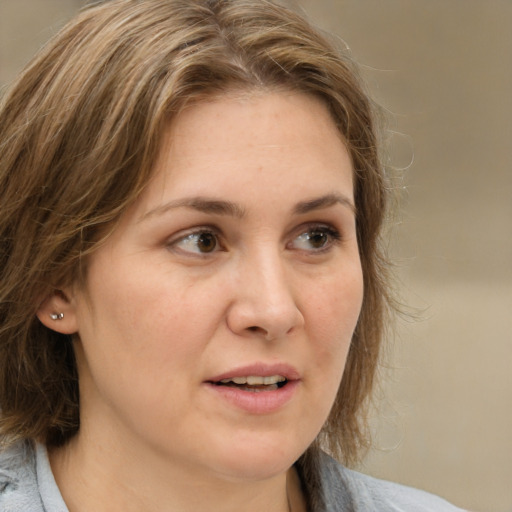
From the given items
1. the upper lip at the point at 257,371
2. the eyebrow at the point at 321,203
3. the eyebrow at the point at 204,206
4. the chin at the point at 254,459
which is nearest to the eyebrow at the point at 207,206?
the eyebrow at the point at 204,206

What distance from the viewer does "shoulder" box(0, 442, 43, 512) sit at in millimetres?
1583

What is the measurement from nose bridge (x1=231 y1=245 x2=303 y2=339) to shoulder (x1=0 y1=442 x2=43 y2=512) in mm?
510

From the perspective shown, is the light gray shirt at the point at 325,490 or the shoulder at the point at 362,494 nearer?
the light gray shirt at the point at 325,490

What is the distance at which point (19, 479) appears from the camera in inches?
64.5

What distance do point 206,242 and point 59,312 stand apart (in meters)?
0.32

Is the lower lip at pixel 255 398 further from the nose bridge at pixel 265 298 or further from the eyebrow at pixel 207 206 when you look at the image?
the eyebrow at pixel 207 206

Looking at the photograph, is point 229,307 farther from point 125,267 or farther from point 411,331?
point 411,331

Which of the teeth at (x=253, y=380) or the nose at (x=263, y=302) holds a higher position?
the nose at (x=263, y=302)

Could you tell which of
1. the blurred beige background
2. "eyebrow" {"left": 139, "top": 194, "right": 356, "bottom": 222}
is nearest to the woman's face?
"eyebrow" {"left": 139, "top": 194, "right": 356, "bottom": 222}

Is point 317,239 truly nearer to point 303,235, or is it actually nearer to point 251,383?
point 303,235

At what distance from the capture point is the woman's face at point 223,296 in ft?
4.61

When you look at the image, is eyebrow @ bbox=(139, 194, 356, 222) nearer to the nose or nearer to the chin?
the nose

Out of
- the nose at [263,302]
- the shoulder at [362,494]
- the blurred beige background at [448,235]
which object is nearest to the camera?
the nose at [263,302]

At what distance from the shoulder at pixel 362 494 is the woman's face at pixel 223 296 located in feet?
1.13
